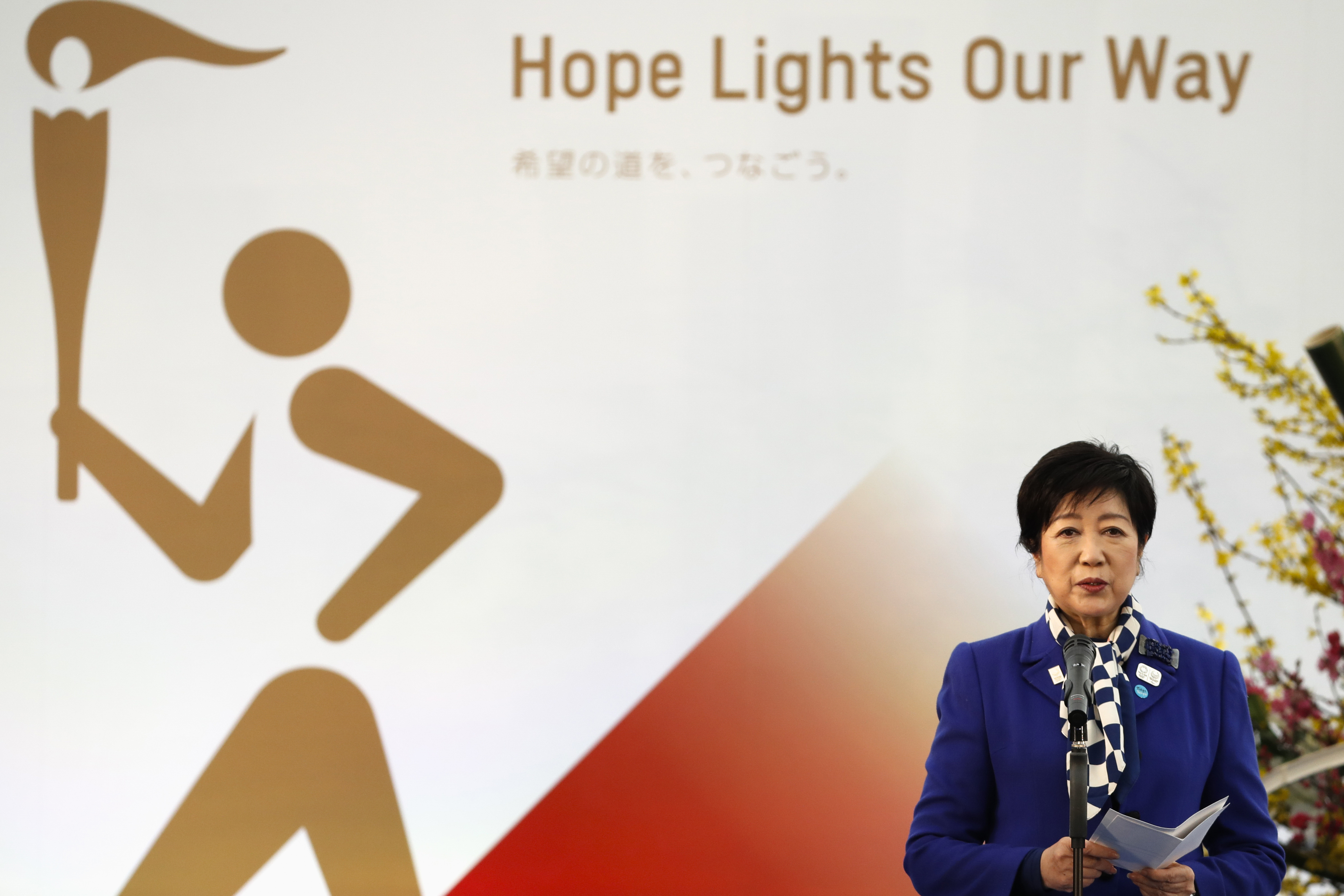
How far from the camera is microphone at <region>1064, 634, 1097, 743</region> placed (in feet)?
4.04

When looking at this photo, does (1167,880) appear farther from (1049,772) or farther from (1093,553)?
(1093,553)

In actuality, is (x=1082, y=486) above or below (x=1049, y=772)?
above

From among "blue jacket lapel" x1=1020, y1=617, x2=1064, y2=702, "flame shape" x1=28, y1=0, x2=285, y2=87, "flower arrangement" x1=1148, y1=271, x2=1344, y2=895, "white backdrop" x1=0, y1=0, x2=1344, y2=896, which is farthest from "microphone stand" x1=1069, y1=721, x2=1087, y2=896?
"flame shape" x1=28, y1=0, x2=285, y2=87

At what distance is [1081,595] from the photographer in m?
1.35

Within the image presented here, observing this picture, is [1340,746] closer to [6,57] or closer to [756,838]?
[756,838]

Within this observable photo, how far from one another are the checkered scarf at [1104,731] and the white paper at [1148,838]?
0.17 ft

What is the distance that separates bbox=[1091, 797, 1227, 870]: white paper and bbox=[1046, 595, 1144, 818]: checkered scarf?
5 centimetres

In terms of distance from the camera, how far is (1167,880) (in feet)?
4.22

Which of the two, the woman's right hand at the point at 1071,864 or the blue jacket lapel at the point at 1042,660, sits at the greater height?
the blue jacket lapel at the point at 1042,660

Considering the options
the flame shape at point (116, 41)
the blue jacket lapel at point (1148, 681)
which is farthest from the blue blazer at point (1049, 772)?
the flame shape at point (116, 41)

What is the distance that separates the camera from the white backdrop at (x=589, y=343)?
302cm

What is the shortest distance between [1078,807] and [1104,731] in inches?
5.2

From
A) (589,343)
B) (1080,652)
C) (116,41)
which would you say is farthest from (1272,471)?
(116,41)

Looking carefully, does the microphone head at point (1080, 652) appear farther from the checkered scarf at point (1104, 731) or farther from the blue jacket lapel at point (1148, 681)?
the blue jacket lapel at point (1148, 681)
